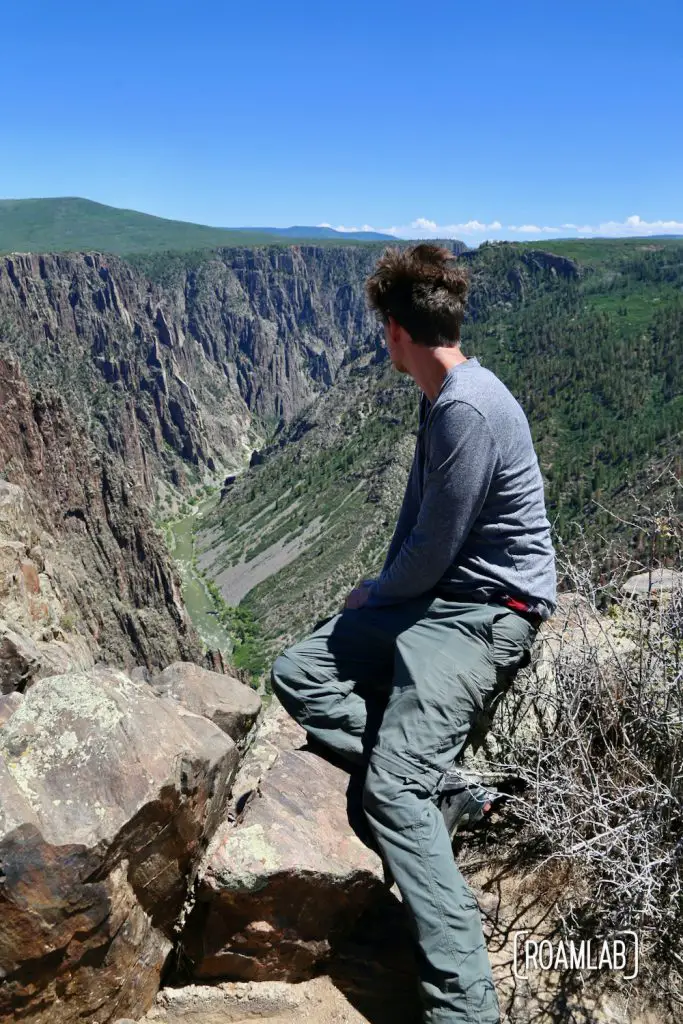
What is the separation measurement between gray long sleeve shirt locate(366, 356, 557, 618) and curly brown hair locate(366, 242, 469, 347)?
0.25 meters

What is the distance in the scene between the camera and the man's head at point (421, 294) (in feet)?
12.9

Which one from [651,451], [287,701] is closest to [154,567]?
[287,701]

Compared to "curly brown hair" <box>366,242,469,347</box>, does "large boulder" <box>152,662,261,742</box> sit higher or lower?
lower

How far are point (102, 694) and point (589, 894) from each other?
2.76 m

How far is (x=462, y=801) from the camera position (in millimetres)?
4121

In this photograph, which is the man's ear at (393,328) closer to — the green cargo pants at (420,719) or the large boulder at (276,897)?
the green cargo pants at (420,719)

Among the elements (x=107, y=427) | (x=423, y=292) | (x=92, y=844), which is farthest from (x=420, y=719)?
(x=107, y=427)

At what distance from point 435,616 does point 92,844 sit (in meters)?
2.03

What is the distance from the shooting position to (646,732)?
4.29m

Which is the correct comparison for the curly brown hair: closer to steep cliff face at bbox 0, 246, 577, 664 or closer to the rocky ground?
the rocky ground

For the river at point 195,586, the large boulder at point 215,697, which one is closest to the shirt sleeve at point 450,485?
the large boulder at point 215,697

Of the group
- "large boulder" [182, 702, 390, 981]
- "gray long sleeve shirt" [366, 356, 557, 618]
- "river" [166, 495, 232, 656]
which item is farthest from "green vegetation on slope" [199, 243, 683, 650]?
"large boulder" [182, 702, 390, 981]

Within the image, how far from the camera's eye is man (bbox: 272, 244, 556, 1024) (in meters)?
3.61

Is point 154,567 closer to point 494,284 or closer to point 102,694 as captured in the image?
point 102,694
